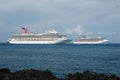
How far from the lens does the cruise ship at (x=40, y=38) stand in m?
147

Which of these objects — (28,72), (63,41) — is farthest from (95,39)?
(28,72)

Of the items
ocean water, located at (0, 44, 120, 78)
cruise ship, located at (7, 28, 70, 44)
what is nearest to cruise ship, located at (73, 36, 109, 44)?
cruise ship, located at (7, 28, 70, 44)

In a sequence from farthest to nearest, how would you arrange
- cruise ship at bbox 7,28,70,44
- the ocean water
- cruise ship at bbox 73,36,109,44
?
cruise ship at bbox 73,36,109,44 < cruise ship at bbox 7,28,70,44 < the ocean water

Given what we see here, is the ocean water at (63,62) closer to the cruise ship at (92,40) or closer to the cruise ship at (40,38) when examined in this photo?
the cruise ship at (40,38)

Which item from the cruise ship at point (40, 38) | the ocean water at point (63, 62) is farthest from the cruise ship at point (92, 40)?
the ocean water at point (63, 62)

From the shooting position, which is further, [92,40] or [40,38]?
[92,40]

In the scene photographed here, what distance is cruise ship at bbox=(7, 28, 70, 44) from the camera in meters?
147

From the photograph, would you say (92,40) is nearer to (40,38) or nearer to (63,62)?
(40,38)

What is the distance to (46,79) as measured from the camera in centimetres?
1811

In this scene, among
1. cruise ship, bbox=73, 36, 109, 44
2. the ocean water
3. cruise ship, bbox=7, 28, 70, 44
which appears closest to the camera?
the ocean water

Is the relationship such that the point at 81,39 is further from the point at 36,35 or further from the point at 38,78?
the point at 38,78

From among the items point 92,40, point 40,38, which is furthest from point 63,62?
point 92,40

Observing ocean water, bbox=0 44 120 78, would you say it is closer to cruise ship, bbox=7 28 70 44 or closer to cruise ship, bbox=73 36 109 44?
cruise ship, bbox=7 28 70 44

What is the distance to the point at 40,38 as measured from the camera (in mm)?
147125
